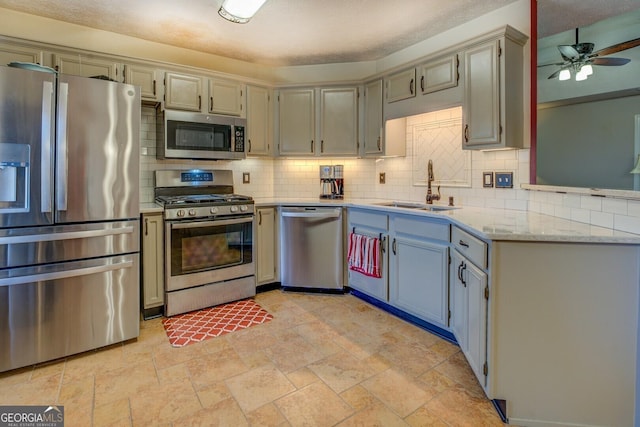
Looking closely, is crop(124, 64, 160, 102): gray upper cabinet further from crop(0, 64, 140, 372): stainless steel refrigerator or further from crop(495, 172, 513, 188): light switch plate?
crop(495, 172, 513, 188): light switch plate

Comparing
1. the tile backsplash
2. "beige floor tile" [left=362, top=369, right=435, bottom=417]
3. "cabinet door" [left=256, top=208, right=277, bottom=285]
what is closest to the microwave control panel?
the tile backsplash

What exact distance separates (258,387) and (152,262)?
1.45 meters

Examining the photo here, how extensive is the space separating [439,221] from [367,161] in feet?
5.23

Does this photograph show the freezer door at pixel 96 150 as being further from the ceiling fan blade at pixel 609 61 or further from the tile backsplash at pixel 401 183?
the ceiling fan blade at pixel 609 61

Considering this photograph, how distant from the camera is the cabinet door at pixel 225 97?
10.6ft

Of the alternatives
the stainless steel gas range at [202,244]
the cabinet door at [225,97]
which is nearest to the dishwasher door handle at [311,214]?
the stainless steel gas range at [202,244]

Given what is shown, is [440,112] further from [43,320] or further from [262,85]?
[43,320]

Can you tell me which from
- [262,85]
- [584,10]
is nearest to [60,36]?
[262,85]

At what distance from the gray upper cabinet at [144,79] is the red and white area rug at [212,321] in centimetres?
188

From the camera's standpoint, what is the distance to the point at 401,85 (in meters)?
3.08

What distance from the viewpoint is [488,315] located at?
163cm

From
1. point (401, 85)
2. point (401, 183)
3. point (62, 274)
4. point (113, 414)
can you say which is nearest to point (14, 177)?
point (62, 274)

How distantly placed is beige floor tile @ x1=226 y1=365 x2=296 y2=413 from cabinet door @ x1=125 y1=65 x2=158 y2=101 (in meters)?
2.36

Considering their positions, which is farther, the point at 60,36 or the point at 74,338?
the point at 60,36
